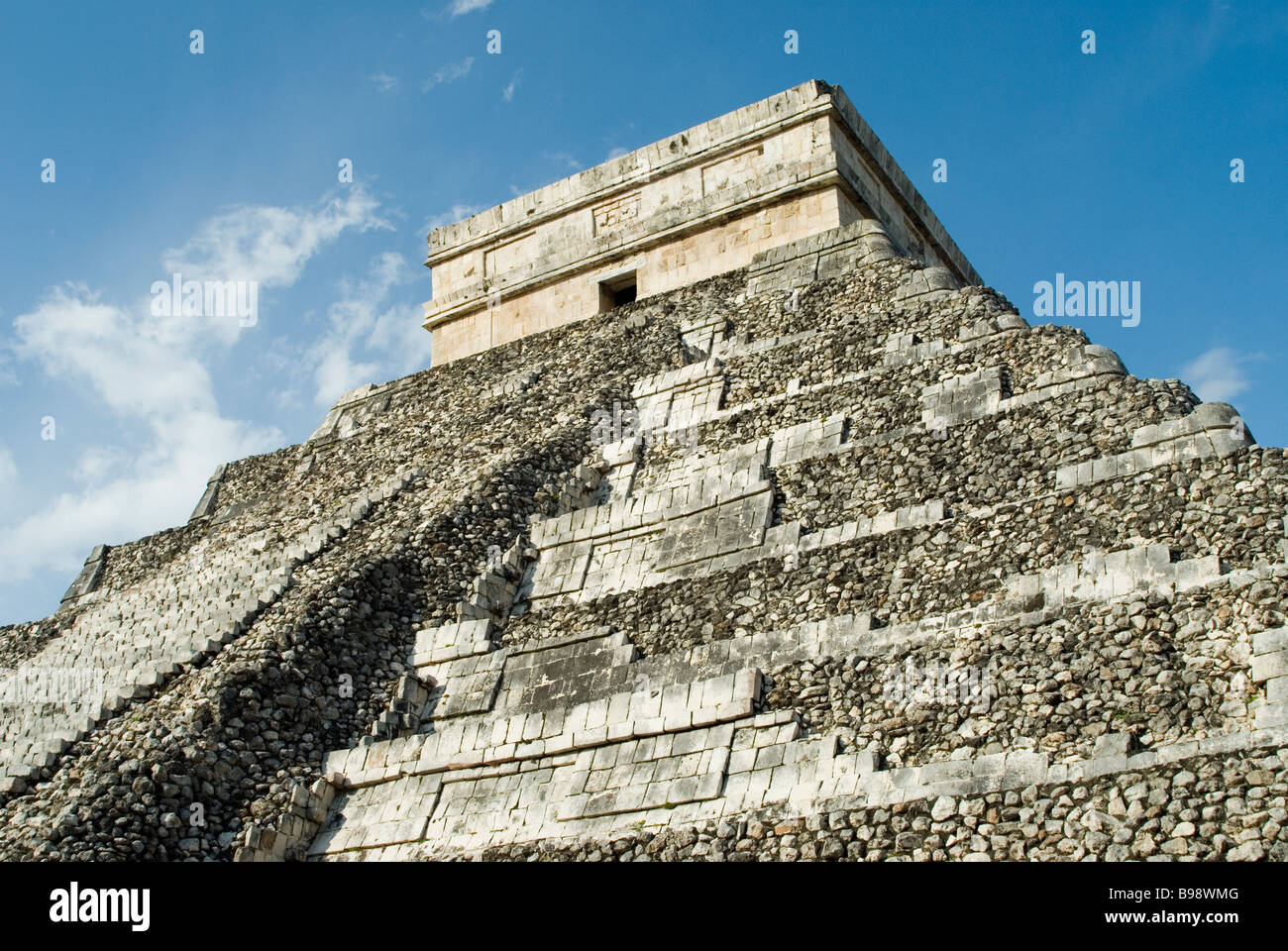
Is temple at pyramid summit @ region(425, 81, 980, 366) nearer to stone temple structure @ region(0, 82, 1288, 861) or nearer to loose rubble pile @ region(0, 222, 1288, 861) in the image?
stone temple structure @ region(0, 82, 1288, 861)

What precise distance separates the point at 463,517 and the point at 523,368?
14.8 ft

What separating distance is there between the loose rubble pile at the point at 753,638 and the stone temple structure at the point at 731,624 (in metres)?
0.03

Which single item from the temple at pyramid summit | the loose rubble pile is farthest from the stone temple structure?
the temple at pyramid summit

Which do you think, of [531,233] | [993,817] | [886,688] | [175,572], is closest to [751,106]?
[531,233]

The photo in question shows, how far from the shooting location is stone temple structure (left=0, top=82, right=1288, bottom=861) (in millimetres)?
9977

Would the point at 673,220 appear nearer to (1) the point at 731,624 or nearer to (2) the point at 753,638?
(1) the point at 731,624

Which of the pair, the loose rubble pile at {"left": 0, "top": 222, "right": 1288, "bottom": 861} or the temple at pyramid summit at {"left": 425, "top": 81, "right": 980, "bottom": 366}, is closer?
the loose rubble pile at {"left": 0, "top": 222, "right": 1288, "bottom": 861}

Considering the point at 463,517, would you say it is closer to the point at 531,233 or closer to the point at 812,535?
the point at 812,535

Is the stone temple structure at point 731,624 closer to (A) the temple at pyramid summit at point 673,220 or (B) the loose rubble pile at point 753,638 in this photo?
(B) the loose rubble pile at point 753,638

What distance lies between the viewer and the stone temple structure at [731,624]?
9.98m

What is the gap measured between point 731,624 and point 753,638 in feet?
1.47

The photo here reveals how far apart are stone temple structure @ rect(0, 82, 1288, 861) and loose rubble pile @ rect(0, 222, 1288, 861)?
1.3 inches

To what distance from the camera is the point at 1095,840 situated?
902cm

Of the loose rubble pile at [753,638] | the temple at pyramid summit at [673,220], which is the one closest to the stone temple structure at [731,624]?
the loose rubble pile at [753,638]
